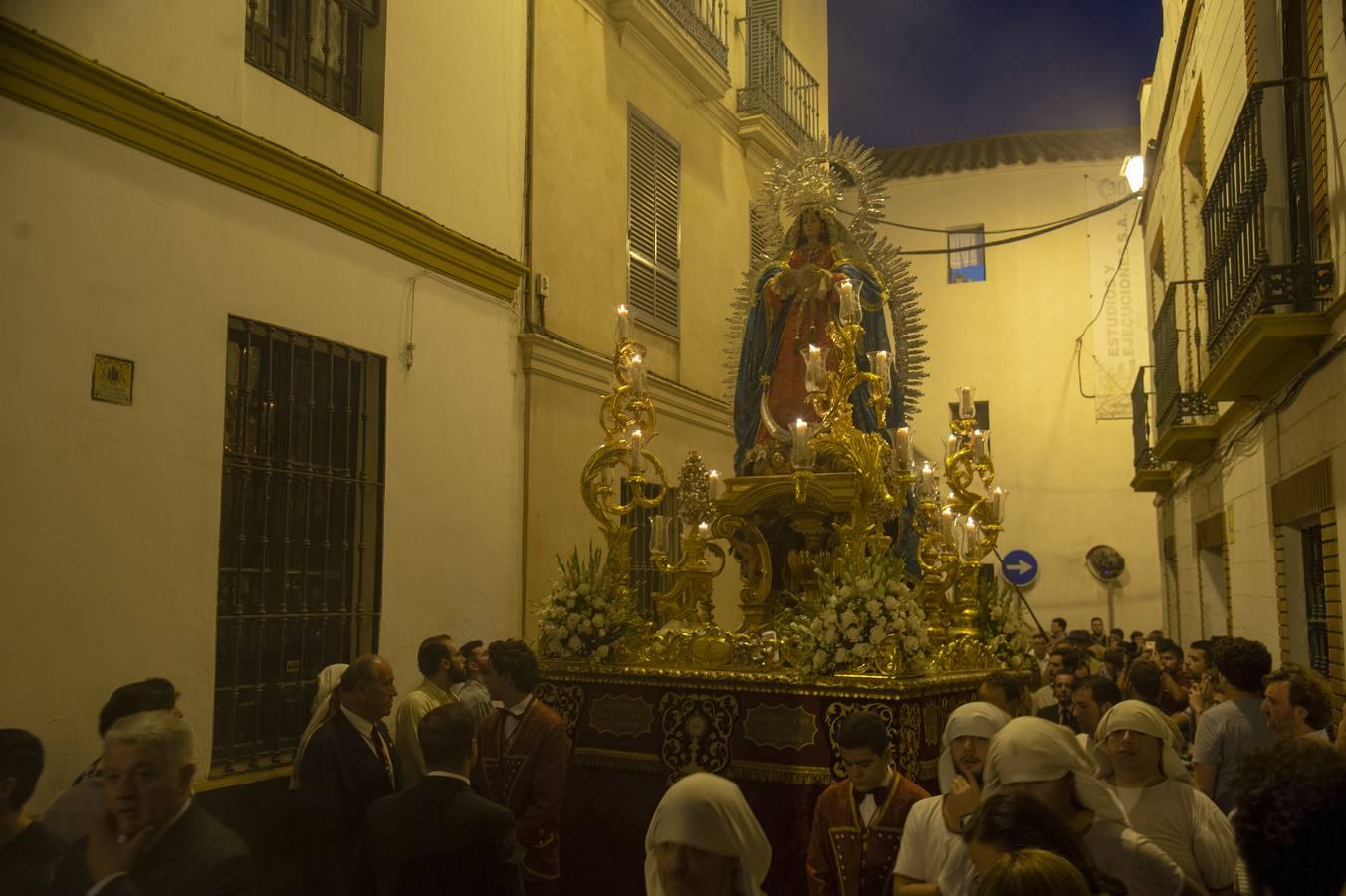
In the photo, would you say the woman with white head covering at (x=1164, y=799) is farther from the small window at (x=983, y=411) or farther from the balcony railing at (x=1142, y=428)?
the small window at (x=983, y=411)

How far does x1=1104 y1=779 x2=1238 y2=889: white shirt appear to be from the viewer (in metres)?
3.55

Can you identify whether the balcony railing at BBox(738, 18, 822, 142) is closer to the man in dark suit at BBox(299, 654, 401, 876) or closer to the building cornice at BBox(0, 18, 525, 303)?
the building cornice at BBox(0, 18, 525, 303)

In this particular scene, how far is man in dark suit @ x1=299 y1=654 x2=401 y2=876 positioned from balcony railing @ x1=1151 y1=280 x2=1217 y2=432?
26.5ft

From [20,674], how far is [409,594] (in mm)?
2997

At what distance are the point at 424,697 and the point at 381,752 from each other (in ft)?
4.08

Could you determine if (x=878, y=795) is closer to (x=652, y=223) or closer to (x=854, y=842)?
(x=854, y=842)

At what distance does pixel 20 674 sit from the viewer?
5.57 meters

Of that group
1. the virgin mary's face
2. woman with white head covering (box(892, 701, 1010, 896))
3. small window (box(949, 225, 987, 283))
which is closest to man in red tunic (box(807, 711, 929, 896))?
woman with white head covering (box(892, 701, 1010, 896))

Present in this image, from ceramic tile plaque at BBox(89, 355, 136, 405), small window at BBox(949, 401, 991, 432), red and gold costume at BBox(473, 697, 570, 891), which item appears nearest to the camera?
red and gold costume at BBox(473, 697, 570, 891)

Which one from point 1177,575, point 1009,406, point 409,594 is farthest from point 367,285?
point 1009,406

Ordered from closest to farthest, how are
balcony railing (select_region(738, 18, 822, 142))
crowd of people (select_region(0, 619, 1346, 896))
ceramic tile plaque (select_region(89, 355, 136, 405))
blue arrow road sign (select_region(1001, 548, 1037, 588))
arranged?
crowd of people (select_region(0, 619, 1346, 896)) → ceramic tile plaque (select_region(89, 355, 136, 405)) → balcony railing (select_region(738, 18, 822, 142)) → blue arrow road sign (select_region(1001, 548, 1037, 588))

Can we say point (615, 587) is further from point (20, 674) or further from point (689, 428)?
point (689, 428)

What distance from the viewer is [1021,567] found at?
66.3 feet

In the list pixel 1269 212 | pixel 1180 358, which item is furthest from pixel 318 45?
pixel 1180 358
